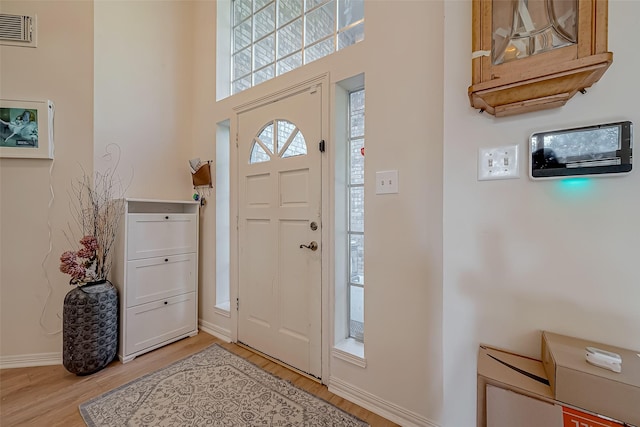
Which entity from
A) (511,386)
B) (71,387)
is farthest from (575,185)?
(71,387)

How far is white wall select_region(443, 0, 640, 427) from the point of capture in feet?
2.72

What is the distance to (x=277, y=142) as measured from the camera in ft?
6.58

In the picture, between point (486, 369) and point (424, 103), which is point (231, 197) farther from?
point (486, 369)

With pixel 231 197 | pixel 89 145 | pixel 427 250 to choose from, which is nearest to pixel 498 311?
pixel 427 250

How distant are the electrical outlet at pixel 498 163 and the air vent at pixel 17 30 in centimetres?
330

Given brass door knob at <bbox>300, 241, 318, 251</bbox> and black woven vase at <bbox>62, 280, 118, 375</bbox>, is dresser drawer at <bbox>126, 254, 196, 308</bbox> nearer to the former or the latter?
black woven vase at <bbox>62, 280, 118, 375</bbox>

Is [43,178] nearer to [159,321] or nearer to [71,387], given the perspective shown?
[159,321]

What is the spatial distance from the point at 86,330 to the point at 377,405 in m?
2.03

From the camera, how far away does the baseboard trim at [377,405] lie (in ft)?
4.44

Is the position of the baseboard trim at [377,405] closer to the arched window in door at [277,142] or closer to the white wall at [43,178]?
the arched window in door at [277,142]

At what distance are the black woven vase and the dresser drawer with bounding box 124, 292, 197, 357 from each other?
0.52 feet

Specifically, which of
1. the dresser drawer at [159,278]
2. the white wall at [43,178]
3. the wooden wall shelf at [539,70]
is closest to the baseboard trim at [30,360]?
the white wall at [43,178]

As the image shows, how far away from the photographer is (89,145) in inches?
84.0

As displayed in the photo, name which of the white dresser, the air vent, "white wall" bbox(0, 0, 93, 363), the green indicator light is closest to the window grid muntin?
the green indicator light
